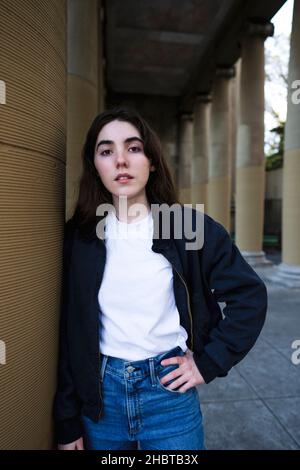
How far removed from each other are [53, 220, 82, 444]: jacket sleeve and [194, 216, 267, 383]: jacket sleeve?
2.21 feet

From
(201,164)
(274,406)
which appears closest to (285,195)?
(274,406)

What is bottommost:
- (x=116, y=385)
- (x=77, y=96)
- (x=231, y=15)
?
(x=116, y=385)

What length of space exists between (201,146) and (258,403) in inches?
885

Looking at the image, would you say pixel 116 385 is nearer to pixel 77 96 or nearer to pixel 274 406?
pixel 274 406

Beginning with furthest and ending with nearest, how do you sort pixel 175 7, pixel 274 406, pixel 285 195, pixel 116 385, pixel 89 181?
pixel 175 7, pixel 285 195, pixel 274 406, pixel 89 181, pixel 116 385

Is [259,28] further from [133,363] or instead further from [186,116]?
[133,363]

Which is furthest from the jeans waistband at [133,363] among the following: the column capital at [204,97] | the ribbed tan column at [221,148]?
the column capital at [204,97]

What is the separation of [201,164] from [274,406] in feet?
72.9

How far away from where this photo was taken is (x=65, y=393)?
6.22 ft

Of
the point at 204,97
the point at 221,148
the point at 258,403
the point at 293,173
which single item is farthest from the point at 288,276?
the point at 204,97

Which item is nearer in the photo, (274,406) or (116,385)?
(116,385)

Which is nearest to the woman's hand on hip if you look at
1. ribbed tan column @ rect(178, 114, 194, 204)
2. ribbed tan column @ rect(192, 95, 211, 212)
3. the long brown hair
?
the long brown hair

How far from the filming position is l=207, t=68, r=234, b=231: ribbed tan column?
19.6 m

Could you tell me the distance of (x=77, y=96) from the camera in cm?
832
